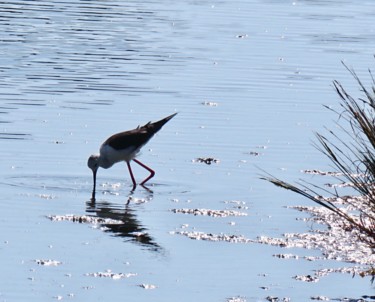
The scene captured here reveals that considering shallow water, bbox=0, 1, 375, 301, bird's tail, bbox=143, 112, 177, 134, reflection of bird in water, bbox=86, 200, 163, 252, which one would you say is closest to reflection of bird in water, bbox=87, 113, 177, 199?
bird's tail, bbox=143, 112, 177, 134

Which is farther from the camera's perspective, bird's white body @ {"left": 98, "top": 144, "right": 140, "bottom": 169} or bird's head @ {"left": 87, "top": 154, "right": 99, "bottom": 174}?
bird's white body @ {"left": 98, "top": 144, "right": 140, "bottom": 169}

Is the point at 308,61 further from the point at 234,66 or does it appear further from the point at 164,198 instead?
the point at 164,198

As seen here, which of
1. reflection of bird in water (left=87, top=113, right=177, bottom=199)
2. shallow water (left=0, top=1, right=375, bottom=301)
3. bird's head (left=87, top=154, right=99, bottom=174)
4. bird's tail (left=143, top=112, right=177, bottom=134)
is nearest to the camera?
shallow water (left=0, top=1, right=375, bottom=301)

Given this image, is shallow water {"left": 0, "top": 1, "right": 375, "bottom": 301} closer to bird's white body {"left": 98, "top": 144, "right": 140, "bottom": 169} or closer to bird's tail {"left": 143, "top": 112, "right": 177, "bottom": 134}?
bird's white body {"left": 98, "top": 144, "right": 140, "bottom": 169}

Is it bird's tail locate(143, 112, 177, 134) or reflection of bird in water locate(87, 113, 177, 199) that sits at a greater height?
bird's tail locate(143, 112, 177, 134)

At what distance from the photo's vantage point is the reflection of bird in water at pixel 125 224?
11.2m

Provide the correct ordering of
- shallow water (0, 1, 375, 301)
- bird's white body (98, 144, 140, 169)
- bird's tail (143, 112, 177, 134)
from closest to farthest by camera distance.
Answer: shallow water (0, 1, 375, 301) → bird's white body (98, 144, 140, 169) → bird's tail (143, 112, 177, 134)

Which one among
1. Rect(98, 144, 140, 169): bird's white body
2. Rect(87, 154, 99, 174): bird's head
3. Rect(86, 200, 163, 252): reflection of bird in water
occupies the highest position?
Rect(98, 144, 140, 169): bird's white body

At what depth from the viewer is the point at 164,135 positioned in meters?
16.2

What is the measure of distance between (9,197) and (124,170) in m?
2.90

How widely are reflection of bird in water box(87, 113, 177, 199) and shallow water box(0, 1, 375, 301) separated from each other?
8.9 inches

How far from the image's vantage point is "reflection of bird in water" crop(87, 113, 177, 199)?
13836 millimetres

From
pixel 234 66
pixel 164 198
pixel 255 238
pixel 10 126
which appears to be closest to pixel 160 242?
pixel 255 238

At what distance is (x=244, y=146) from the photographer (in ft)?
50.9
